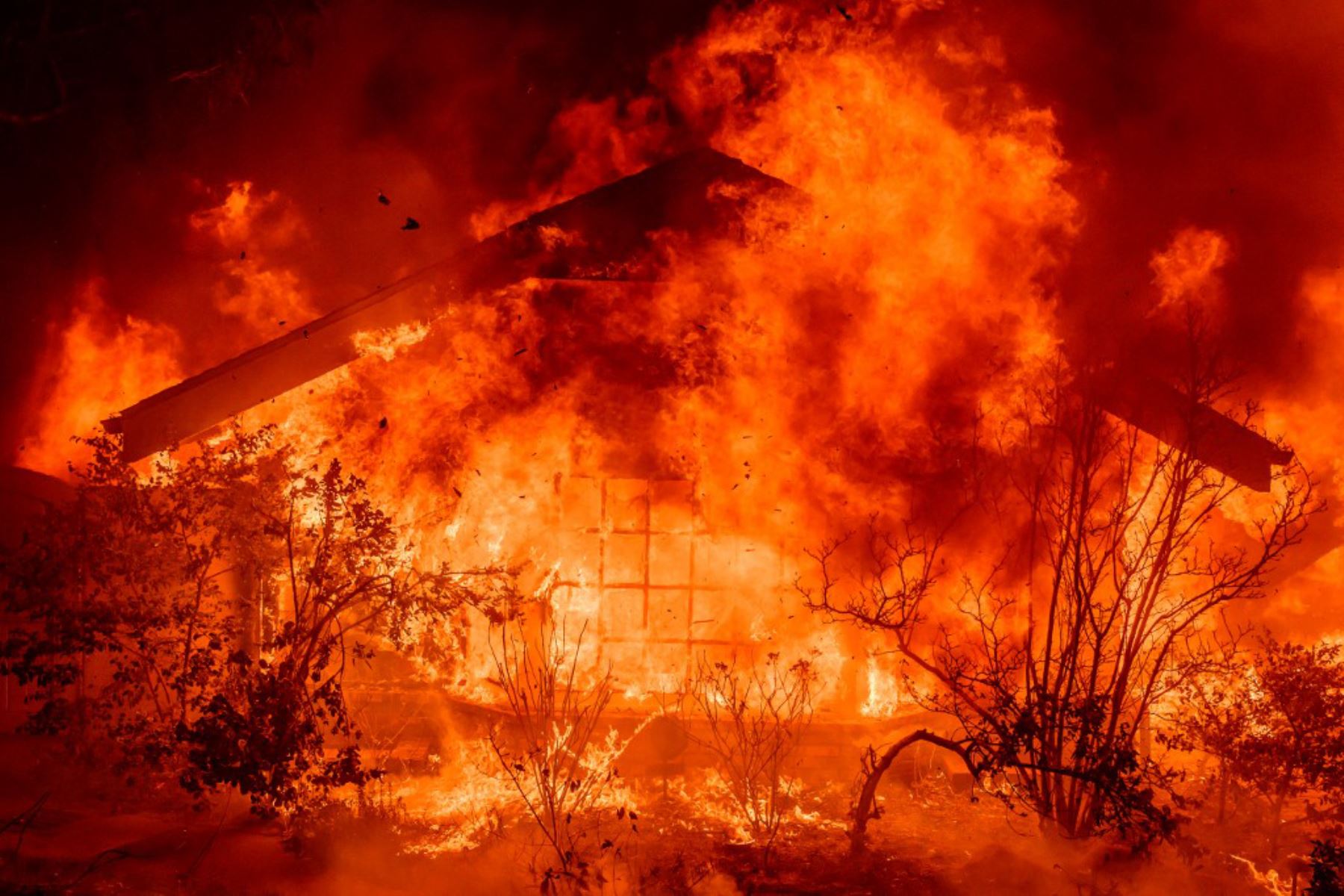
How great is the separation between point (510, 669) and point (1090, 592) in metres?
5.42

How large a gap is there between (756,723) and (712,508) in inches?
86.6

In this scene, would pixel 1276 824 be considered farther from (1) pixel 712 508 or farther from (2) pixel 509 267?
(2) pixel 509 267

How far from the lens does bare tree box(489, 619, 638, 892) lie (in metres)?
7.78

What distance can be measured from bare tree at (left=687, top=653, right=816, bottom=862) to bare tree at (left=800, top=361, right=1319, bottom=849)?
2.43 feet

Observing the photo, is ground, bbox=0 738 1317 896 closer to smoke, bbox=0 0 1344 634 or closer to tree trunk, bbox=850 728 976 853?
tree trunk, bbox=850 728 976 853

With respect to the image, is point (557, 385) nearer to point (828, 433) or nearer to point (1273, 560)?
point (828, 433)

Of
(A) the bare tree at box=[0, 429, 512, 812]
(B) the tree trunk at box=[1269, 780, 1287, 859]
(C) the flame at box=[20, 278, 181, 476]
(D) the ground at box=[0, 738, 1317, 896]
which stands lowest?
(D) the ground at box=[0, 738, 1317, 896]

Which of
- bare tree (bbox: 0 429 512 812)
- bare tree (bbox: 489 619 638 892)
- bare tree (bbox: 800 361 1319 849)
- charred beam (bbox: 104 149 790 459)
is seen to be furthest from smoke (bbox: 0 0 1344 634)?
bare tree (bbox: 0 429 512 812)

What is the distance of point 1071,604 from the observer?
8750mm

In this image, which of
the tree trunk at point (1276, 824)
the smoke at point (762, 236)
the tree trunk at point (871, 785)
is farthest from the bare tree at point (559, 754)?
the tree trunk at point (1276, 824)

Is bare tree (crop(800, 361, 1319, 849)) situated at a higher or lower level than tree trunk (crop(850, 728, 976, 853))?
higher

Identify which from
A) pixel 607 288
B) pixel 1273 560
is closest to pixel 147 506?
pixel 607 288

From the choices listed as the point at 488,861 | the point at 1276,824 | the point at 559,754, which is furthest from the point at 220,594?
the point at 1276,824

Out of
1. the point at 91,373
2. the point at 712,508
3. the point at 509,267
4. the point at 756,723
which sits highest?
the point at 509,267
